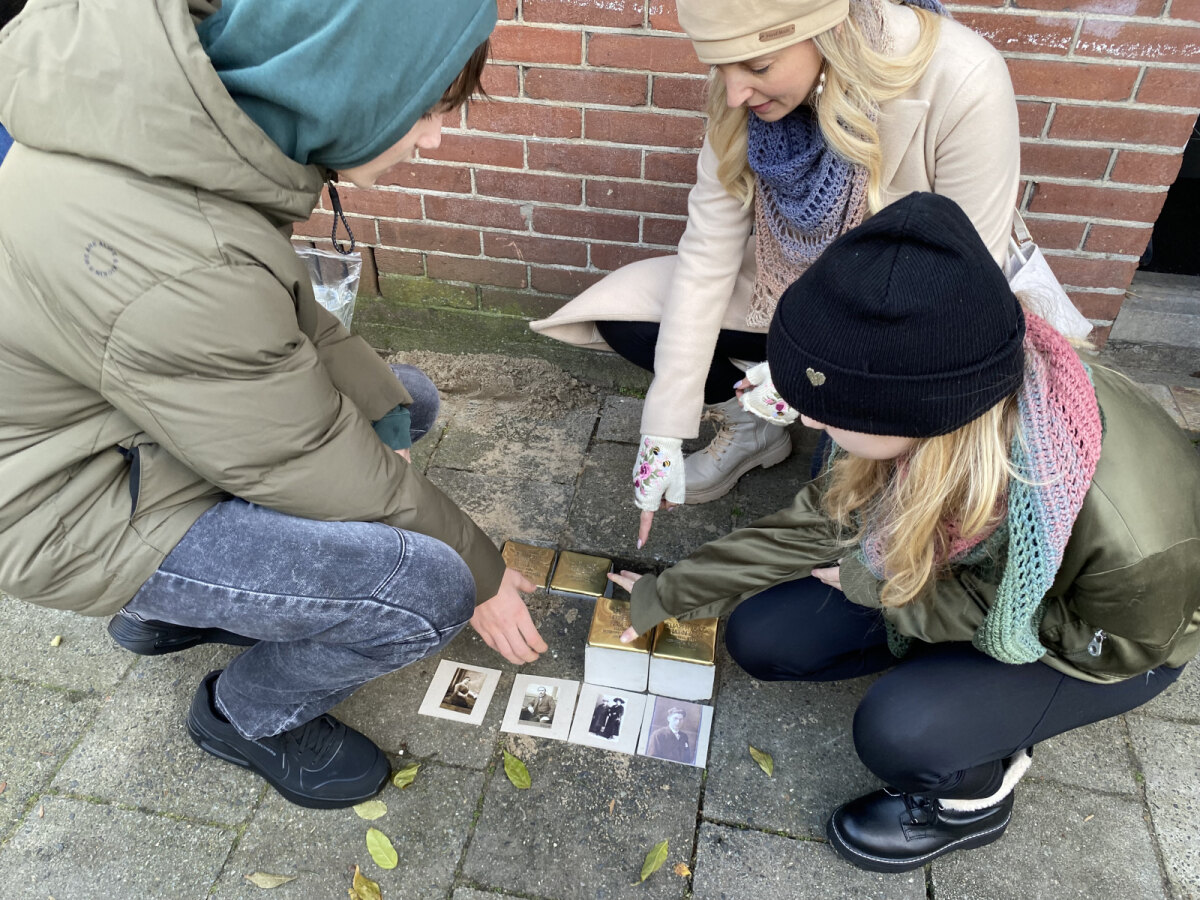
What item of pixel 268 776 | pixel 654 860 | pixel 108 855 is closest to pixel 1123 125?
pixel 654 860

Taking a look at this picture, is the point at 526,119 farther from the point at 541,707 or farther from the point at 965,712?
the point at 965,712

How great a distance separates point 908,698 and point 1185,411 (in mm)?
1985

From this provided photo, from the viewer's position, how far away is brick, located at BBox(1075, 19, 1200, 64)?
2273 millimetres

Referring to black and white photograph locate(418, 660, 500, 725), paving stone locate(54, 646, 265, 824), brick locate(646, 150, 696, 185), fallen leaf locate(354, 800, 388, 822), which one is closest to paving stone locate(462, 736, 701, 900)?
black and white photograph locate(418, 660, 500, 725)

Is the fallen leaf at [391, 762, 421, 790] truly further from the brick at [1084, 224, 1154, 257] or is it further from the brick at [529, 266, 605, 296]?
the brick at [1084, 224, 1154, 257]

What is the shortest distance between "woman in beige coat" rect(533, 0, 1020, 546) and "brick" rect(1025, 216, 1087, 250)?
0.82 metres

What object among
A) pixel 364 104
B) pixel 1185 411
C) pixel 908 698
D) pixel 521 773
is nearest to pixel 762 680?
pixel 908 698

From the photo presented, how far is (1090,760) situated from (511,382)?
214cm

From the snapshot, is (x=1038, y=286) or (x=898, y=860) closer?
(x=898, y=860)

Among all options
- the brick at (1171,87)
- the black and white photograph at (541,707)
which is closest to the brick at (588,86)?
the brick at (1171,87)

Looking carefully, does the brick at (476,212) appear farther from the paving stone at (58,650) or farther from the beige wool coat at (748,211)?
the paving stone at (58,650)

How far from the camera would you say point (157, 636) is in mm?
2059

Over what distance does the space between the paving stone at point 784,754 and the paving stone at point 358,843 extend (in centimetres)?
57

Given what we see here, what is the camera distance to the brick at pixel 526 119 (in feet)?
8.92
